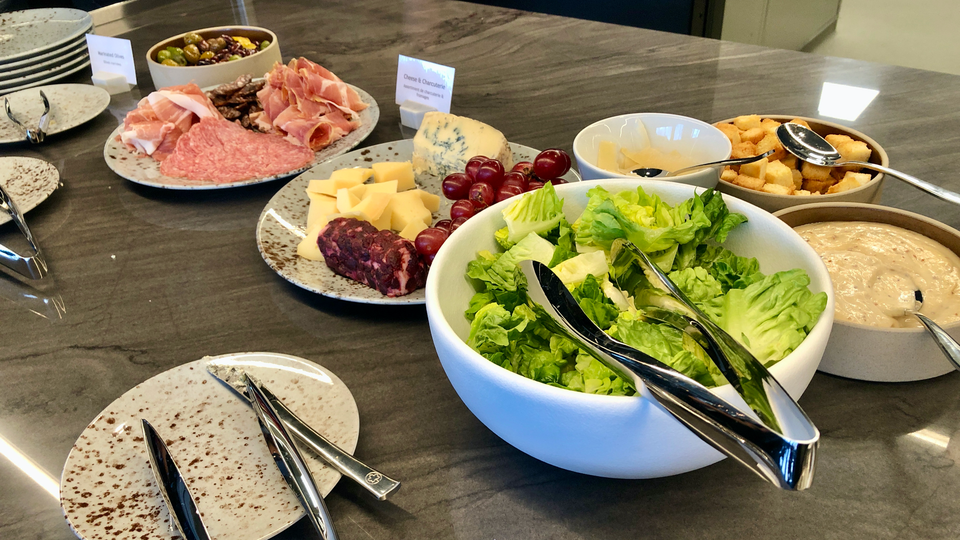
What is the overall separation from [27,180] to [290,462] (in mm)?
951

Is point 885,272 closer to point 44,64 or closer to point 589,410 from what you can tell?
point 589,410

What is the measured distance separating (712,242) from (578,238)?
0.16 meters

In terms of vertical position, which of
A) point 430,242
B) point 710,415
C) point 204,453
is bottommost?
point 204,453

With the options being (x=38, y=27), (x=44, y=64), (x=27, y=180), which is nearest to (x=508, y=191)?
(x=27, y=180)

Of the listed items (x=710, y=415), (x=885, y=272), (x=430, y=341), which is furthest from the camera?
(x=430, y=341)

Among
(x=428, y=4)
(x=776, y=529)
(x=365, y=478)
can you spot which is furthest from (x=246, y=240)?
(x=428, y=4)

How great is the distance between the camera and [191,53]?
60.2 inches

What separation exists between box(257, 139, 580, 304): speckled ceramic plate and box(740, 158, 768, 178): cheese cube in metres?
0.25

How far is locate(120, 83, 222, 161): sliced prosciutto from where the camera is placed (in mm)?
1264

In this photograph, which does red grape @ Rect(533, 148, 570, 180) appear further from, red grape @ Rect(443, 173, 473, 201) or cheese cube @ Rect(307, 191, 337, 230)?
cheese cube @ Rect(307, 191, 337, 230)

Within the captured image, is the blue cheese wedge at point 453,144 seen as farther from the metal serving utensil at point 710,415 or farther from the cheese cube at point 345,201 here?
the metal serving utensil at point 710,415

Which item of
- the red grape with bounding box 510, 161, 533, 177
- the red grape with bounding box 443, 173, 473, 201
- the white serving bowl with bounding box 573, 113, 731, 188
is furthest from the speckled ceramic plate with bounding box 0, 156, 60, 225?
the white serving bowl with bounding box 573, 113, 731, 188

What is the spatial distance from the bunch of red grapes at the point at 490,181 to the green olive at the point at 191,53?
90 cm

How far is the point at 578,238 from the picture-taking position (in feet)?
2.09
